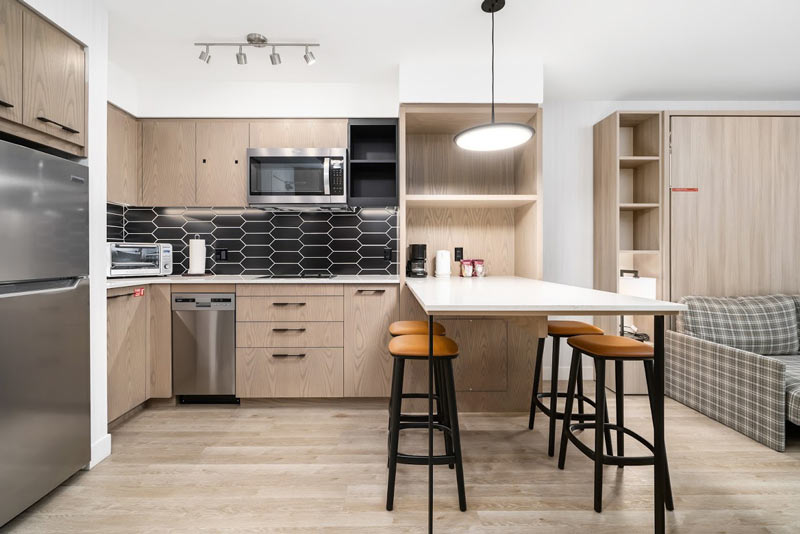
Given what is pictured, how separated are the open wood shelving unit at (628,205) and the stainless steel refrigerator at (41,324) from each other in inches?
136

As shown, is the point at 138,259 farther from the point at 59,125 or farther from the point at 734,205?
the point at 734,205

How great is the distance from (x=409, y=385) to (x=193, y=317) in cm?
165

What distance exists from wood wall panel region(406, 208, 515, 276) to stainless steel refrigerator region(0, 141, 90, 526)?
213cm

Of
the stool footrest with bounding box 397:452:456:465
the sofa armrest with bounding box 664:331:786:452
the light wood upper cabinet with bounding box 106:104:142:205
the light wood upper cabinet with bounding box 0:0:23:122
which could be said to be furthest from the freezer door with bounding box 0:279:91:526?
the sofa armrest with bounding box 664:331:786:452

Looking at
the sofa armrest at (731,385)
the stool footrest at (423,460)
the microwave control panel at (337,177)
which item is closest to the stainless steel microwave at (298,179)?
the microwave control panel at (337,177)

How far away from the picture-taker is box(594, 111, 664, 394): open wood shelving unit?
318 centimetres

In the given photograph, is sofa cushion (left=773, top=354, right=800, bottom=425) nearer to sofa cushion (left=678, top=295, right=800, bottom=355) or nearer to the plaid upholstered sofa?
the plaid upholstered sofa

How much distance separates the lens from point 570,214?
3.54m

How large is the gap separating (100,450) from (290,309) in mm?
1299

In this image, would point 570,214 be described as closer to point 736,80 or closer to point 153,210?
point 736,80

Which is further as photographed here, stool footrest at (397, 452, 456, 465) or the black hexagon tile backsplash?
the black hexagon tile backsplash

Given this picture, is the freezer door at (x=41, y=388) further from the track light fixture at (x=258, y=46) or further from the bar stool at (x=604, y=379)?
the bar stool at (x=604, y=379)

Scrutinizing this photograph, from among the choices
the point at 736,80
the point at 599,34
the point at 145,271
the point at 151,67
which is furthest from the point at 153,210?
the point at 736,80

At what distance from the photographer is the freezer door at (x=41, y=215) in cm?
151
